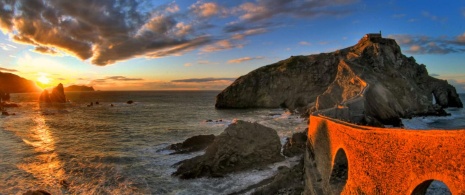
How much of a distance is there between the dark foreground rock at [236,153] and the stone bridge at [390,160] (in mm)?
8758

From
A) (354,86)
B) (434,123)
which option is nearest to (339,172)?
(354,86)

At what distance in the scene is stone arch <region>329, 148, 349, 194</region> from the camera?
17.3 metres

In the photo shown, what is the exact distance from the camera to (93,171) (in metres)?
29.1

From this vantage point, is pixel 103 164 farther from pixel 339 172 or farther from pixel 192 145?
pixel 339 172

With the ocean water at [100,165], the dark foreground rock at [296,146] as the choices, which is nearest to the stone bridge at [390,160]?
the ocean water at [100,165]

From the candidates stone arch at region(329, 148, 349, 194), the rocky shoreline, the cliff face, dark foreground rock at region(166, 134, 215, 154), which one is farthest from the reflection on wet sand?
the cliff face

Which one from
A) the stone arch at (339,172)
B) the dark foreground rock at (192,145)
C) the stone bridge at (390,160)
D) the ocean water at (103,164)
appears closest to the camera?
the stone bridge at (390,160)

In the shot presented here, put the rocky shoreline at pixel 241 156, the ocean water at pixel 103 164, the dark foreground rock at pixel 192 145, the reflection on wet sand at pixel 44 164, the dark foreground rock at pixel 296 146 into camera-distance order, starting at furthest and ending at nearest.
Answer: the dark foreground rock at pixel 192 145, the dark foreground rock at pixel 296 146, the reflection on wet sand at pixel 44 164, the rocky shoreline at pixel 241 156, the ocean water at pixel 103 164

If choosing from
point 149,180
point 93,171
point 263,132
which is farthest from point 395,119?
point 93,171

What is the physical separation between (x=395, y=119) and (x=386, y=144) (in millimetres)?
44897

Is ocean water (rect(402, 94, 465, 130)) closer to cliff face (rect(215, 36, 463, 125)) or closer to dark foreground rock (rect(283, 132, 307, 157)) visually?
cliff face (rect(215, 36, 463, 125))

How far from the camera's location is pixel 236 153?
2742 cm

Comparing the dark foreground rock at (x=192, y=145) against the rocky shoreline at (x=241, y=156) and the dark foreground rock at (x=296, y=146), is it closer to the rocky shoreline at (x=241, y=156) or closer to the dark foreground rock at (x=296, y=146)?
the rocky shoreline at (x=241, y=156)

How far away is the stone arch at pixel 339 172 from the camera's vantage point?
1733 cm
